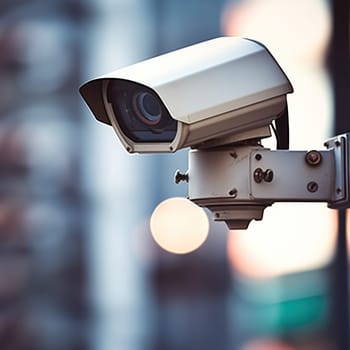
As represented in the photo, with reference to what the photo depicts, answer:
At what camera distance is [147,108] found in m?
1.25

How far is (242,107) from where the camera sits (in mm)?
1204

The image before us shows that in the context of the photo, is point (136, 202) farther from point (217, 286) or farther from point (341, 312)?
point (341, 312)

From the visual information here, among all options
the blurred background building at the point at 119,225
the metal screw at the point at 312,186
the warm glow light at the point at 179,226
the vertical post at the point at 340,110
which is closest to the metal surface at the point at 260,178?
the metal screw at the point at 312,186

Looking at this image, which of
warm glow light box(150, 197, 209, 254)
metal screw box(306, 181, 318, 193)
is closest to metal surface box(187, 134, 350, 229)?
metal screw box(306, 181, 318, 193)

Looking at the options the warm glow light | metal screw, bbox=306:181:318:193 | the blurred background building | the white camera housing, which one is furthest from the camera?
the warm glow light

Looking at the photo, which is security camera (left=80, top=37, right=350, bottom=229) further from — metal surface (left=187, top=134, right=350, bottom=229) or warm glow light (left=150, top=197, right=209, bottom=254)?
warm glow light (left=150, top=197, right=209, bottom=254)

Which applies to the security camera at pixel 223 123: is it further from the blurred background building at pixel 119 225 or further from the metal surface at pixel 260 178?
the blurred background building at pixel 119 225

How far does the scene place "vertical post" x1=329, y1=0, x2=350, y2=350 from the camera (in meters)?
2.99

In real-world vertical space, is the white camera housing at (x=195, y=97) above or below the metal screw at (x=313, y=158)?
above

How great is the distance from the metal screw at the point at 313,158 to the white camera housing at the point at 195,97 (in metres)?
0.06

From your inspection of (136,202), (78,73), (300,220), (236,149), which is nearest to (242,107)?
(236,149)

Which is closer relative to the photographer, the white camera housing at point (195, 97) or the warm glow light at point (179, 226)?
the white camera housing at point (195, 97)

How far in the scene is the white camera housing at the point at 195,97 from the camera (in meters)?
1.17

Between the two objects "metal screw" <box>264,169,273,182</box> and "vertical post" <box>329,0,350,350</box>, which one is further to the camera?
"vertical post" <box>329,0,350,350</box>
